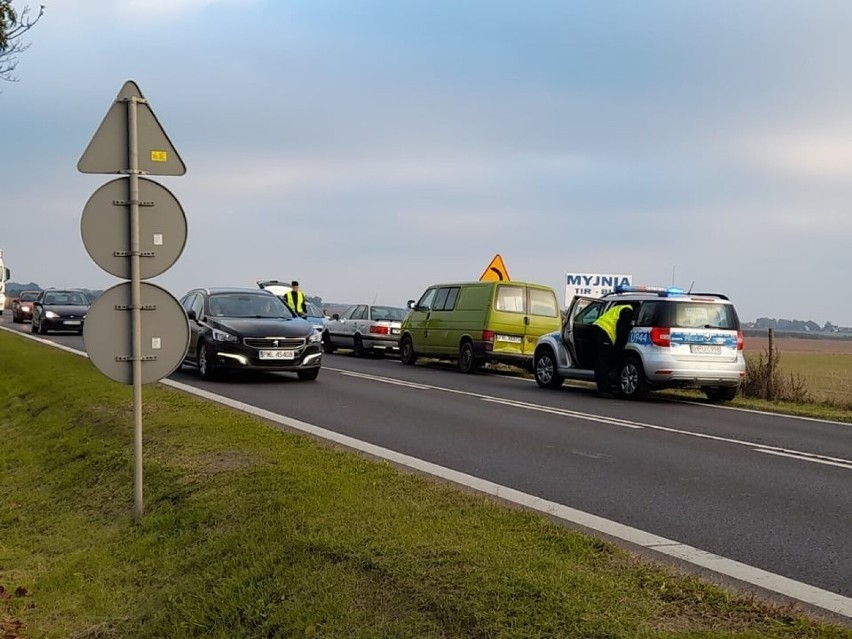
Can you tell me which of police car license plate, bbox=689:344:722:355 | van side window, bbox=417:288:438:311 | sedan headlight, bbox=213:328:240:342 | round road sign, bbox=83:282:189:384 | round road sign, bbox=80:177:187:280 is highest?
round road sign, bbox=80:177:187:280

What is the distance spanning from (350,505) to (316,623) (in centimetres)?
173

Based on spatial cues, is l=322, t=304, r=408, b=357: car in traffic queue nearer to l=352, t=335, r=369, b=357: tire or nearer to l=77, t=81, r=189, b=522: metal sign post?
l=352, t=335, r=369, b=357: tire

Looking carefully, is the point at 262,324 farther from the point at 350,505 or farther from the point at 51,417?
the point at 350,505

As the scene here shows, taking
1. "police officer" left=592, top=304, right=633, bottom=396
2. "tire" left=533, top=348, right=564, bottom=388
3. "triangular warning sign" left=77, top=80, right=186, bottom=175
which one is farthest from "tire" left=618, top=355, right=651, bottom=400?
"triangular warning sign" left=77, top=80, right=186, bottom=175

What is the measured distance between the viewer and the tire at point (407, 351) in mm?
24891

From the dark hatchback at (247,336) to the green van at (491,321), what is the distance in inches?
212

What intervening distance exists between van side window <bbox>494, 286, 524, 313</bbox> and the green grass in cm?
1256

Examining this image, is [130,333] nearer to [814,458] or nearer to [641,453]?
[641,453]

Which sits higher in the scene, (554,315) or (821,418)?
(554,315)

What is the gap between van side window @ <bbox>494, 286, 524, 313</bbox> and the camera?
21578 mm

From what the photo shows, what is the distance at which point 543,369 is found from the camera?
59.8 ft

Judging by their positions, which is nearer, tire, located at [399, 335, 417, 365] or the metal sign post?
the metal sign post

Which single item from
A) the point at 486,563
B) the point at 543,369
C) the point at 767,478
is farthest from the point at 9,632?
the point at 543,369

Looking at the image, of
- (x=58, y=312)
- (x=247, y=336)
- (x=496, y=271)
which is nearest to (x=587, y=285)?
(x=496, y=271)
